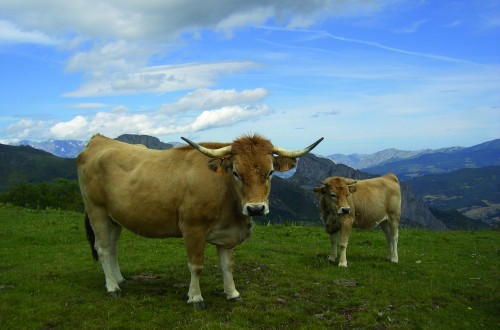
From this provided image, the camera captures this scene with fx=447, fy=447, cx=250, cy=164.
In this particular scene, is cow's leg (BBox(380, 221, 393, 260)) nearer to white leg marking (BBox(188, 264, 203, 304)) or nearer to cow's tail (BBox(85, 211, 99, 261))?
white leg marking (BBox(188, 264, 203, 304))

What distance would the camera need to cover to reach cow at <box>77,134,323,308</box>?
10227mm

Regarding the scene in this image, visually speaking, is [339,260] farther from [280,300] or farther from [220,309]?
[220,309]

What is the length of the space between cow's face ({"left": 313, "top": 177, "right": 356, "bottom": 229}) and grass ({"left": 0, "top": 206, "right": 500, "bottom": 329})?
1728 millimetres

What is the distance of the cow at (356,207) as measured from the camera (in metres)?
16.4

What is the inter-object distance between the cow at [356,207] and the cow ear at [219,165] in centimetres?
689

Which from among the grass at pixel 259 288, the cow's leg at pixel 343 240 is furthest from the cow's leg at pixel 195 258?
the cow's leg at pixel 343 240

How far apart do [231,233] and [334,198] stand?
674 centimetres

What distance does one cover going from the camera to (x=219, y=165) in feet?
34.1

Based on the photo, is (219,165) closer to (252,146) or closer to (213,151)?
(213,151)

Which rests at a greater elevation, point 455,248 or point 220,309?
point 220,309

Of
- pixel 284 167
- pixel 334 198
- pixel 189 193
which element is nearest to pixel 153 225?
pixel 189 193

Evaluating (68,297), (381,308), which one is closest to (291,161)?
(381,308)

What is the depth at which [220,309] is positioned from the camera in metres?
10.6

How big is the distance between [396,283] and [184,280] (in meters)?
6.51
